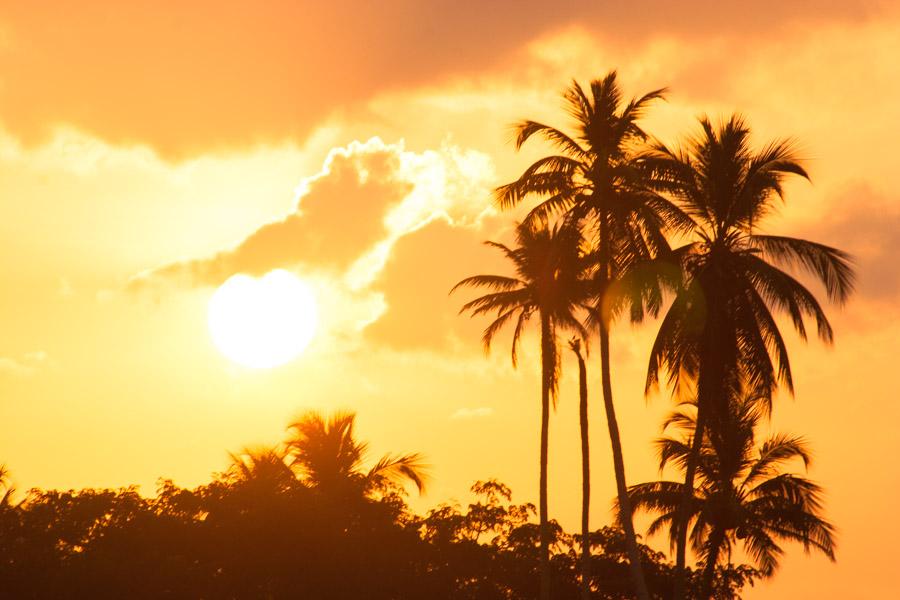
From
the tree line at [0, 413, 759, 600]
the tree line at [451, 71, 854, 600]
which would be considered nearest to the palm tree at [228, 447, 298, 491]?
the tree line at [0, 413, 759, 600]

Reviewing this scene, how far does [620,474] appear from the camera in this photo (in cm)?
3034

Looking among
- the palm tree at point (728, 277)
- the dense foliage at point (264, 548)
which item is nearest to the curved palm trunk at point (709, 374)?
the palm tree at point (728, 277)

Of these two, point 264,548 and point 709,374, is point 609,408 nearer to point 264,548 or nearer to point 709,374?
point 709,374

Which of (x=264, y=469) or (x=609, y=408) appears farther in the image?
(x=264, y=469)

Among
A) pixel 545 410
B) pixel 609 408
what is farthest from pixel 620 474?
pixel 545 410

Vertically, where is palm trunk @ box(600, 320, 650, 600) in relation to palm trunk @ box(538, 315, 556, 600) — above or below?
below

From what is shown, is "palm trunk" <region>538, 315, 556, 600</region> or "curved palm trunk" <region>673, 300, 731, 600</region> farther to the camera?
"palm trunk" <region>538, 315, 556, 600</region>

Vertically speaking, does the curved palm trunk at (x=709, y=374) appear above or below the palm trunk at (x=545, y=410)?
below

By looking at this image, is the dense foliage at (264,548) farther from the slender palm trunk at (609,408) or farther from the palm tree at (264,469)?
the slender palm trunk at (609,408)

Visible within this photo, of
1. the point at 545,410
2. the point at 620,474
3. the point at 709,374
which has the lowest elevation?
the point at 620,474

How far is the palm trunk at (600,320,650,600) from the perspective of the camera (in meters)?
28.8

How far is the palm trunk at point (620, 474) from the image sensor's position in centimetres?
2878

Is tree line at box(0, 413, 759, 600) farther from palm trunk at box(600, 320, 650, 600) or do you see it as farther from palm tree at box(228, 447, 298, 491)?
palm trunk at box(600, 320, 650, 600)

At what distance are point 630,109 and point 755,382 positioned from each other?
8.02 metres
